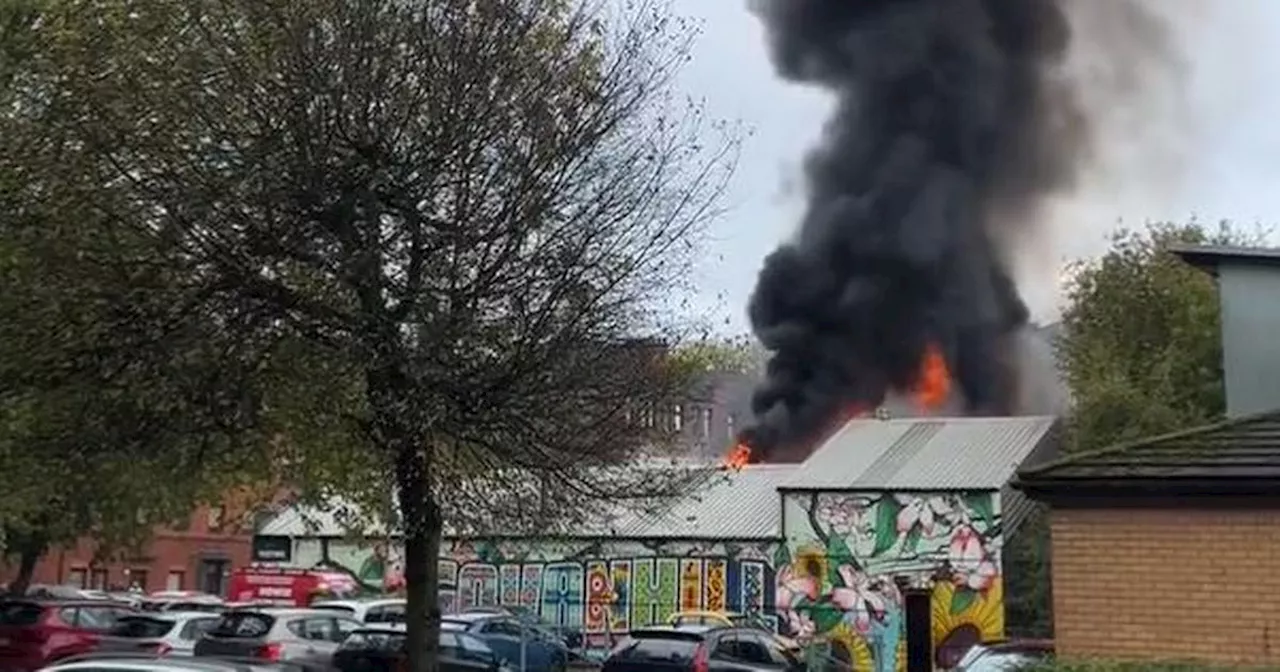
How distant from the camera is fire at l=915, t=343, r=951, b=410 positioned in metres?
52.6

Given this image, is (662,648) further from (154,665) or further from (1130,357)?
(1130,357)

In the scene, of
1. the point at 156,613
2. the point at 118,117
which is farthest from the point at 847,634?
the point at 118,117

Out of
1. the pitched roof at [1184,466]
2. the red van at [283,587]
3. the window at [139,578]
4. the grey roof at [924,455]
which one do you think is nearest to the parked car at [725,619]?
the grey roof at [924,455]

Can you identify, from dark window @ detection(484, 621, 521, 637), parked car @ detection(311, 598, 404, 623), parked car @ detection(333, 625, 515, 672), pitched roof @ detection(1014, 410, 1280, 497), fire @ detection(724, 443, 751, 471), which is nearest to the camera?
pitched roof @ detection(1014, 410, 1280, 497)

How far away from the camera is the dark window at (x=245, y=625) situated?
24344 mm

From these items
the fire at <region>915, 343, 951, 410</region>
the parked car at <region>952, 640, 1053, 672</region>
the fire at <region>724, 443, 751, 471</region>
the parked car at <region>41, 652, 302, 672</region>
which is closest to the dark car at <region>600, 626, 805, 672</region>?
the parked car at <region>952, 640, 1053, 672</region>

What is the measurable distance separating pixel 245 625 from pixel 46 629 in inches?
182

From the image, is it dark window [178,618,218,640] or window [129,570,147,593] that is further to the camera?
window [129,570,147,593]

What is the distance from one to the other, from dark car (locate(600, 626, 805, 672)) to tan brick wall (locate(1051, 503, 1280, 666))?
12.4m

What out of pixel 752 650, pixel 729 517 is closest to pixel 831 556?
pixel 729 517

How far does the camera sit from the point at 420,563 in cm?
1644

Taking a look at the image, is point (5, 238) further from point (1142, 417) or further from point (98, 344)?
point (1142, 417)

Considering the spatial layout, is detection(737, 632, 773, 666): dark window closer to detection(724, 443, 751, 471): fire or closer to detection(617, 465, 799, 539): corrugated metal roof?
detection(617, 465, 799, 539): corrugated metal roof

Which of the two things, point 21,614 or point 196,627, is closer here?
point 196,627
